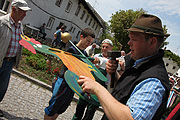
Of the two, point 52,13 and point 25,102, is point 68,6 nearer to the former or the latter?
point 52,13

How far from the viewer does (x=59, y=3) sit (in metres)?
18.5

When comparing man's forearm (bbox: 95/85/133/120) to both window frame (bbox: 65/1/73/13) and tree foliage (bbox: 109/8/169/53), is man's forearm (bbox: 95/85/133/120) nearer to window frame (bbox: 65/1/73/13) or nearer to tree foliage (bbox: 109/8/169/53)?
window frame (bbox: 65/1/73/13)

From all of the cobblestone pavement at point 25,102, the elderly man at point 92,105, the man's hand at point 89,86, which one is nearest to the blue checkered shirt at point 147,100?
the man's hand at point 89,86

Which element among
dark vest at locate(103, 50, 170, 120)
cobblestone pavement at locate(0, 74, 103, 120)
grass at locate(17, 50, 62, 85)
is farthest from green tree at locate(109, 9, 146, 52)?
dark vest at locate(103, 50, 170, 120)

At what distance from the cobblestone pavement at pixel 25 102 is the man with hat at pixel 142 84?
2693 mm

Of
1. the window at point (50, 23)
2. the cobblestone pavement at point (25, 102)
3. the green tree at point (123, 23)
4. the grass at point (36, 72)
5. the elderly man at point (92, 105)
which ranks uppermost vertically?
the green tree at point (123, 23)

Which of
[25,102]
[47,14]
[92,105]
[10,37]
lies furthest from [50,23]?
[10,37]

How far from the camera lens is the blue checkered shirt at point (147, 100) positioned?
3.40 feet

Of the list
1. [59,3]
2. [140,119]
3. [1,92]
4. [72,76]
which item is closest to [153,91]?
[140,119]

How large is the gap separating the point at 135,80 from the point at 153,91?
0.22 metres

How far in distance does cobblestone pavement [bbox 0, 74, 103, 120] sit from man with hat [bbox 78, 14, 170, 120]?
8.84 feet

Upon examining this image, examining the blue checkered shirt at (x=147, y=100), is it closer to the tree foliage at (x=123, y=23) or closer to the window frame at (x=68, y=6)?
the window frame at (x=68, y=6)

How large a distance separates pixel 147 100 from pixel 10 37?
2511 mm

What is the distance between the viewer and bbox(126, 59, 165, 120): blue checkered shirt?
1037mm
